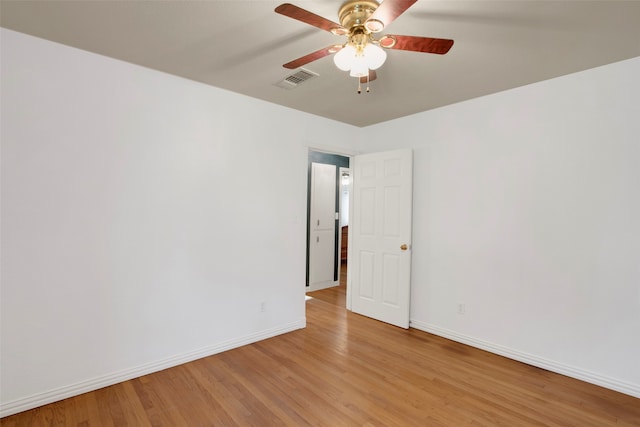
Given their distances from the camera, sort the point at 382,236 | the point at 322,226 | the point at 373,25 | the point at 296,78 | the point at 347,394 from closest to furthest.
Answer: the point at 373,25 < the point at 347,394 < the point at 296,78 < the point at 382,236 < the point at 322,226

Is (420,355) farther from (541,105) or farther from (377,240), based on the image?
(541,105)

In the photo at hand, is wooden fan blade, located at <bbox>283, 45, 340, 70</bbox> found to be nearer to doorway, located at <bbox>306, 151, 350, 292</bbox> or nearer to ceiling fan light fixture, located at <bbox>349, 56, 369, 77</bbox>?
ceiling fan light fixture, located at <bbox>349, 56, 369, 77</bbox>

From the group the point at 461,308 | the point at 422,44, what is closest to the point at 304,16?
→ the point at 422,44

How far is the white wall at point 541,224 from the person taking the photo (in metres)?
2.41

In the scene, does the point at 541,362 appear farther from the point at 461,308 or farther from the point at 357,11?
the point at 357,11

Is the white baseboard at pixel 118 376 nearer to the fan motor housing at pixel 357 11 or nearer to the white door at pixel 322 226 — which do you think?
the white door at pixel 322 226

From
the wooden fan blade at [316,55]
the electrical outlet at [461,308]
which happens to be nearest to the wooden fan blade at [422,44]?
the wooden fan blade at [316,55]

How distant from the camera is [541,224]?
2.77 meters

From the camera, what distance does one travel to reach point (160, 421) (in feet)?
6.61

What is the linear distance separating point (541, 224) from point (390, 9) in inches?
94.2

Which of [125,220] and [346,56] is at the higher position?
[346,56]

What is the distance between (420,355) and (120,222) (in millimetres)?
2925

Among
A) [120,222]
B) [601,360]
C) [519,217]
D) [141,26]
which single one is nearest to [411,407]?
[601,360]

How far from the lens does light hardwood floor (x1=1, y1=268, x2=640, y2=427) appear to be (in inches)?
80.7
